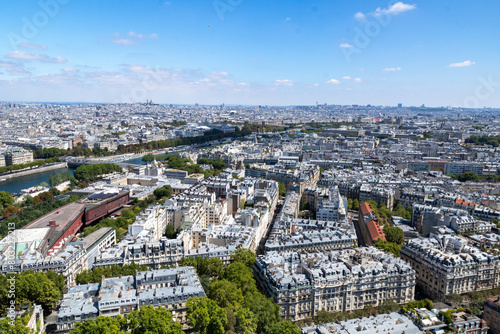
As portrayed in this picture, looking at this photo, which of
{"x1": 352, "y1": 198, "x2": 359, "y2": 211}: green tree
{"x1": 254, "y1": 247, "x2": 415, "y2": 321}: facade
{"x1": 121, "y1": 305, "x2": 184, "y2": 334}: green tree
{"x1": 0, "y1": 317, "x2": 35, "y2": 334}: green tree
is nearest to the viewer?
{"x1": 0, "y1": 317, "x2": 35, "y2": 334}: green tree

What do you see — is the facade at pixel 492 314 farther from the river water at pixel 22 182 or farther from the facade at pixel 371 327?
the river water at pixel 22 182

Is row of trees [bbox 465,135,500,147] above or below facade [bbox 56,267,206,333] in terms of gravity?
above

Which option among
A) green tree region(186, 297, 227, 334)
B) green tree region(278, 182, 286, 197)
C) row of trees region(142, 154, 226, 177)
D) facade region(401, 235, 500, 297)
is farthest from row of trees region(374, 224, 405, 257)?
row of trees region(142, 154, 226, 177)

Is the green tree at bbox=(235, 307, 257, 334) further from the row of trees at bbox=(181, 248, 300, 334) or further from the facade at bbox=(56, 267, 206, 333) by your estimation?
the facade at bbox=(56, 267, 206, 333)

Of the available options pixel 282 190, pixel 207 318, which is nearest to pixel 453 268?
pixel 207 318

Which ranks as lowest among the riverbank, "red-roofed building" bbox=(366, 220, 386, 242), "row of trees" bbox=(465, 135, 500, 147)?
the riverbank

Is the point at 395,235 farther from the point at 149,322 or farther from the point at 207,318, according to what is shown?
the point at 149,322

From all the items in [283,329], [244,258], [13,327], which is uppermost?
[13,327]
